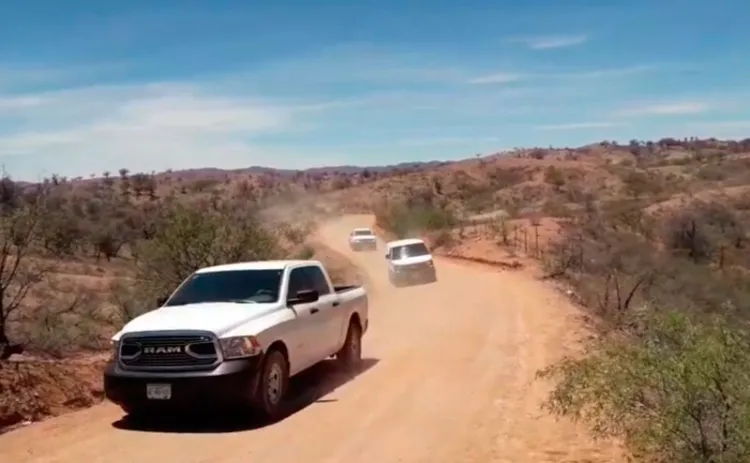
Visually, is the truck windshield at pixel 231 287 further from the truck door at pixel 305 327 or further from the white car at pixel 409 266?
the white car at pixel 409 266

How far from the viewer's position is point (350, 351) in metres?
13.9

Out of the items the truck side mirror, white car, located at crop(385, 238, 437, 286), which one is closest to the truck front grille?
the truck side mirror

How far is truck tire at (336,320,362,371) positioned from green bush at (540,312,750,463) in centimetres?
558

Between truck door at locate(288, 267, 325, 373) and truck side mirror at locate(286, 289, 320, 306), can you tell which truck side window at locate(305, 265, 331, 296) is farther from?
truck side mirror at locate(286, 289, 320, 306)

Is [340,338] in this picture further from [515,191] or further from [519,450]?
[515,191]

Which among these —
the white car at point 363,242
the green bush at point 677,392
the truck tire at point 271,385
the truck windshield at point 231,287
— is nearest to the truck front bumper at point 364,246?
the white car at point 363,242

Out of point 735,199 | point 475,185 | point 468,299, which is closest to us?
point 468,299

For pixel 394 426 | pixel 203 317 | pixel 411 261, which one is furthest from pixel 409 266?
pixel 394 426

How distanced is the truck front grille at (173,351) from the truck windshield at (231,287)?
145 cm

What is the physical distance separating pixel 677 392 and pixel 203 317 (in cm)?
543

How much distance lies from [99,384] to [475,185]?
325 ft

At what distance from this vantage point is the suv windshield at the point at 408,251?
32812 mm

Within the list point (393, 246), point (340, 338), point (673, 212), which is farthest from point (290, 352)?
point (673, 212)

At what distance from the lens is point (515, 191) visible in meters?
94.9
